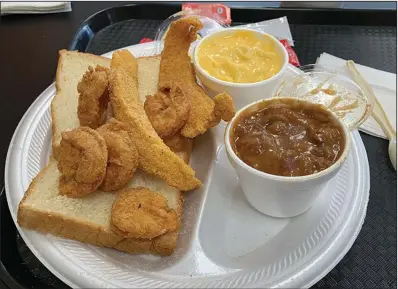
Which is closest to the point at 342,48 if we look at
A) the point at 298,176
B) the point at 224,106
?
the point at 224,106

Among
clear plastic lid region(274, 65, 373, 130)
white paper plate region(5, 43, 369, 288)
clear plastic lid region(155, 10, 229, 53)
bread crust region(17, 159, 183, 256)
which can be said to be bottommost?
white paper plate region(5, 43, 369, 288)

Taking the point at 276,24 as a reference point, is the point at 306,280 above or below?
below

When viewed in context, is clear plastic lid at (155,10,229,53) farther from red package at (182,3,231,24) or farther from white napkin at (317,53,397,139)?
white napkin at (317,53,397,139)

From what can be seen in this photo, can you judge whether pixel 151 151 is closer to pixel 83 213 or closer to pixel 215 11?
pixel 83 213

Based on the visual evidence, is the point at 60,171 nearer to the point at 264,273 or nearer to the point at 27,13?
the point at 264,273

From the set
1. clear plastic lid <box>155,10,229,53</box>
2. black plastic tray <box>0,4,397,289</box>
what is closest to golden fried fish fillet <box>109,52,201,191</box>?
black plastic tray <box>0,4,397,289</box>

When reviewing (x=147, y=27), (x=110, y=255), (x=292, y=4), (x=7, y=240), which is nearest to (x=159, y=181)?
(x=110, y=255)
